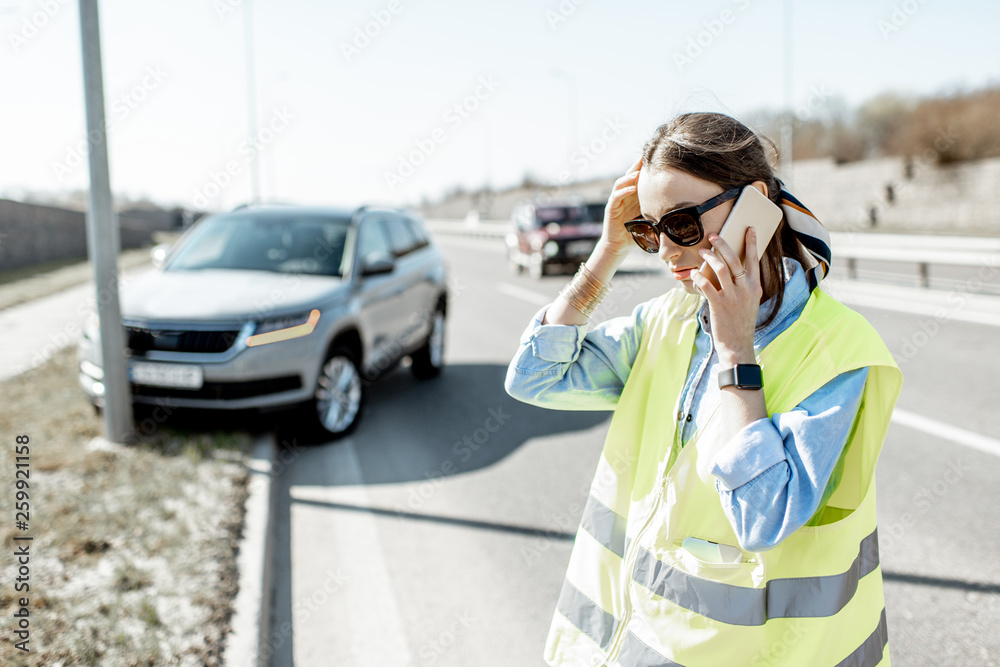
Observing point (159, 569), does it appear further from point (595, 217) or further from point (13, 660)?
point (595, 217)

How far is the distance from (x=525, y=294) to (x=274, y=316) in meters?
10.0

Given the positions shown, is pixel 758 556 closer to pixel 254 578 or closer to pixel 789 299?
pixel 789 299

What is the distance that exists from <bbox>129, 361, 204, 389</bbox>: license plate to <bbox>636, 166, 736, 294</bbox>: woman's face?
4.58 meters

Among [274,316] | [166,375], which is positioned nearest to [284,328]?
[274,316]

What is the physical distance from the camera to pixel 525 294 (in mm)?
15398

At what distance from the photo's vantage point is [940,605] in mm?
3326

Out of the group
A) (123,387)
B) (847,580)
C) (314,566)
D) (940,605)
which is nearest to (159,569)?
(314,566)

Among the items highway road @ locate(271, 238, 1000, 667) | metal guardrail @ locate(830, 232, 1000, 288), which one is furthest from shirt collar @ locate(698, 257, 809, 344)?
metal guardrail @ locate(830, 232, 1000, 288)

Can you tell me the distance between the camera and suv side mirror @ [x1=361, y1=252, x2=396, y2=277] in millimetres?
6418

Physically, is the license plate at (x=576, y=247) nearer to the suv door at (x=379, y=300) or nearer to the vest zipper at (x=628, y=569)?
the suv door at (x=379, y=300)

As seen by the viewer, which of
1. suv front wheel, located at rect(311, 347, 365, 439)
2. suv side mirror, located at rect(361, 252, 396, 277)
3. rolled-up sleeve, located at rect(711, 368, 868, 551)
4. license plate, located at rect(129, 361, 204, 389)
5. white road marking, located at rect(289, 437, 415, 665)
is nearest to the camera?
rolled-up sleeve, located at rect(711, 368, 868, 551)

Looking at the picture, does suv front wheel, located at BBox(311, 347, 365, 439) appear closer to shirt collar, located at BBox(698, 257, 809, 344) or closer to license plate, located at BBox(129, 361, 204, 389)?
license plate, located at BBox(129, 361, 204, 389)

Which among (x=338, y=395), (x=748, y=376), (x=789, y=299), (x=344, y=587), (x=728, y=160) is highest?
(x=728, y=160)

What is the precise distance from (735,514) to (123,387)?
511cm
